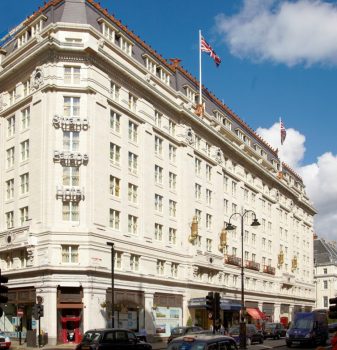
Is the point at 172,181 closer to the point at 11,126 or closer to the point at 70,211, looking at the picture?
the point at 70,211

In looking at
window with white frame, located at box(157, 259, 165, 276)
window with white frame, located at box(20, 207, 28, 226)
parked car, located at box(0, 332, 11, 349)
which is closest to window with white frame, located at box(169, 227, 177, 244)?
window with white frame, located at box(157, 259, 165, 276)

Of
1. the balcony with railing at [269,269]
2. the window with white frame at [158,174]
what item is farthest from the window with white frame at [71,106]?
the balcony with railing at [269,269]

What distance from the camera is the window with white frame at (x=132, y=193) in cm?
5288

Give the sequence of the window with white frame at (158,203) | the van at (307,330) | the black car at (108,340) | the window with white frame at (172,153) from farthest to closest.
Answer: the window with white frame at (172,153), the window with white frame at (158,203), the van at (307,330), the black car at (108,340)

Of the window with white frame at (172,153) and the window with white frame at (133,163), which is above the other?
the window with white frame at (172,153)

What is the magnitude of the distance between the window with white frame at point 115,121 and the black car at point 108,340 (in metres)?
24.8

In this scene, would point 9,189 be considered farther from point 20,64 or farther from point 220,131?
point 220,131

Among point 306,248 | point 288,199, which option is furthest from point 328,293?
point 288,199

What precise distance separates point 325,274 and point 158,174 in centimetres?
9077

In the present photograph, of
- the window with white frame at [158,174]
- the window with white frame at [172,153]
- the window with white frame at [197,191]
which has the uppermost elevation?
the window with white frame at [172,153]

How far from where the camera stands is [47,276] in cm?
4559

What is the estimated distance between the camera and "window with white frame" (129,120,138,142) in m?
53.8

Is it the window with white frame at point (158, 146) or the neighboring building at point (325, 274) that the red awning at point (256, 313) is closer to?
the window with white frame at point (158, 146)

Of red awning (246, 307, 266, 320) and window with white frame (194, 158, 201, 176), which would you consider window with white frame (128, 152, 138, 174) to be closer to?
window with white frame (194, 158, 201, 176)
